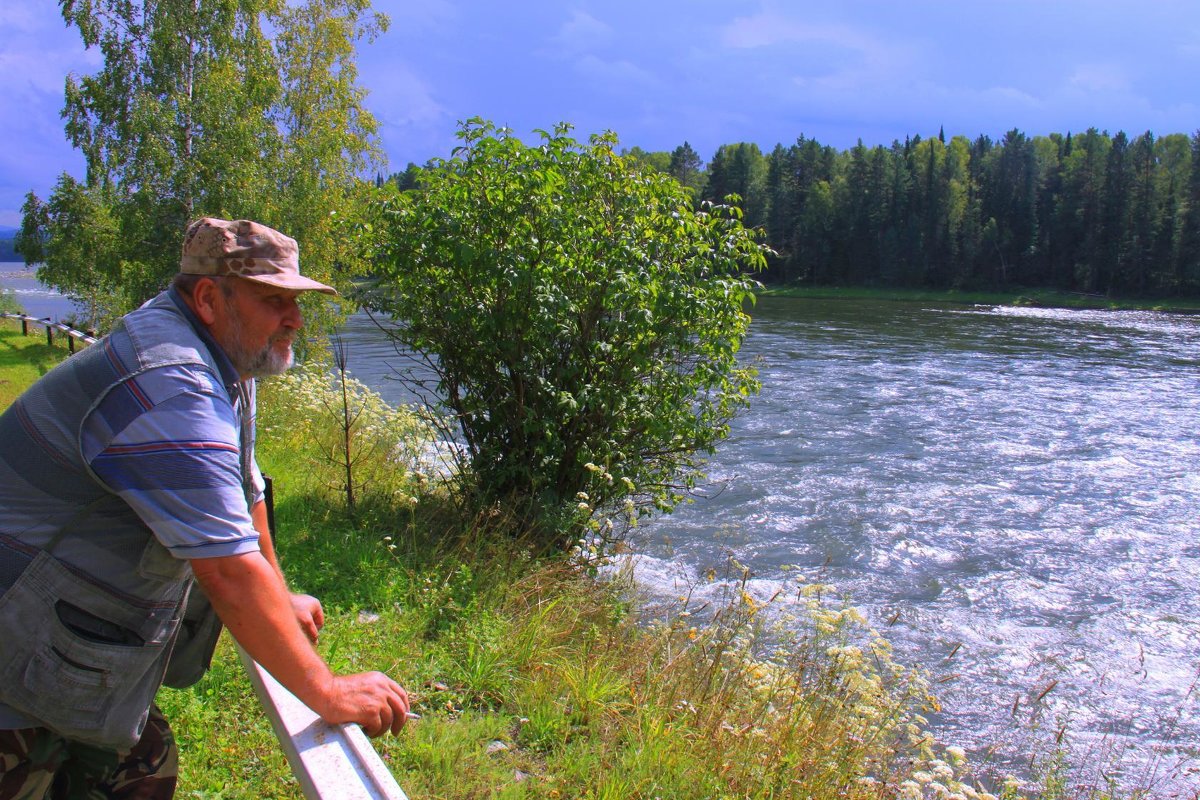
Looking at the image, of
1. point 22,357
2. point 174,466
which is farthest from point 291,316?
point 22,357

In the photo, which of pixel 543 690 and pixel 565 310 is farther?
pixel 565 310

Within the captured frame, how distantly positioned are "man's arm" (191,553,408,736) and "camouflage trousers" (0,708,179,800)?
671 millimetres

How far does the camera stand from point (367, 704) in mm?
1956

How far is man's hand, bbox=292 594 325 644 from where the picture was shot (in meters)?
2.48

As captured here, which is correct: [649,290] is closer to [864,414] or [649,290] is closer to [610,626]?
[610,626]

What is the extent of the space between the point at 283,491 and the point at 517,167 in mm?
3567

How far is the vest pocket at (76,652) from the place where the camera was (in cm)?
191

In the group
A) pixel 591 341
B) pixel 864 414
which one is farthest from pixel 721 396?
pixel 864 414

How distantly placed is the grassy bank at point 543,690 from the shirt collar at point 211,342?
6.66ft

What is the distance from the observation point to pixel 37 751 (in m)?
2.06

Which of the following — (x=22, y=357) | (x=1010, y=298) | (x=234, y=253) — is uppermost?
(x=234, y=253)

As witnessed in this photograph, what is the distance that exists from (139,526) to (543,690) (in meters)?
2.95

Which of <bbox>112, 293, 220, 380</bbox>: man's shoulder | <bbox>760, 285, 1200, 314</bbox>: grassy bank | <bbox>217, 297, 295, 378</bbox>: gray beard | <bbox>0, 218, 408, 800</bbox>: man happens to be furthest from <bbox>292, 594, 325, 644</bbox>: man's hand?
<bbox>760, 285, 1200, 314</bbox>: grassy bank

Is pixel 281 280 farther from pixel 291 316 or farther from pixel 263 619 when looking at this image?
pixel 263 619
